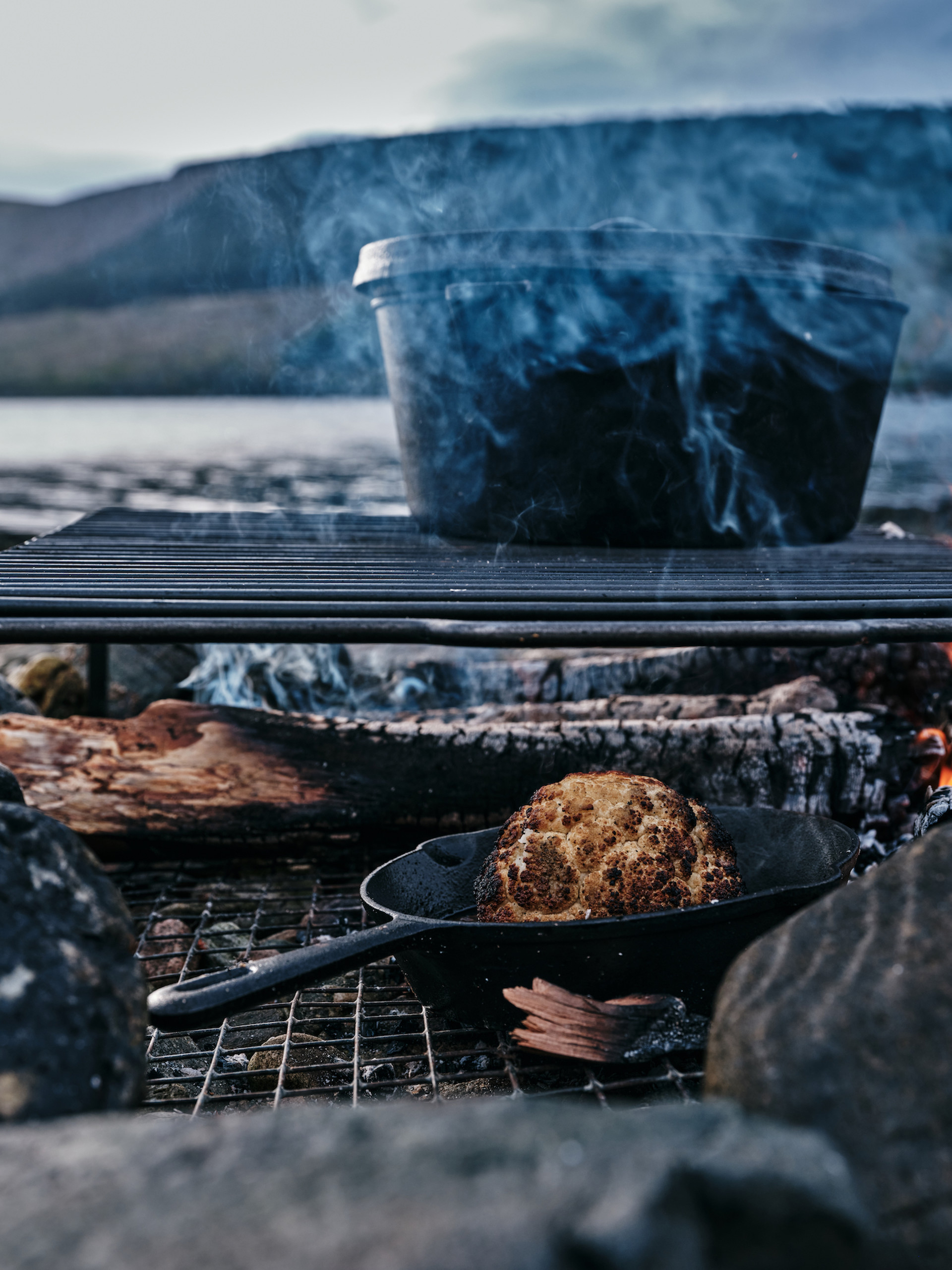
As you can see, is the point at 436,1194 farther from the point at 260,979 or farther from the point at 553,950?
the point at 553,950

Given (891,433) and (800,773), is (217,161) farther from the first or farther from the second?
(891,433)

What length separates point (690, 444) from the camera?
2.46m

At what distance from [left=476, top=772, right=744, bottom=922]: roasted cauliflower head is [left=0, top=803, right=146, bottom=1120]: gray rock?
68 centimetres

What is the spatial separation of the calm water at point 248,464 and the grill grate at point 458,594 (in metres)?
1.42

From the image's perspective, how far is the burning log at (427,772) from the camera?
246cm

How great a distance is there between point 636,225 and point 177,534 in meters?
1.52

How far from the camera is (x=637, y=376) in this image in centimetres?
241

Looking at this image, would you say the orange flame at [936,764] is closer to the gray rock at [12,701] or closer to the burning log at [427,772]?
the burning log at [427,772]

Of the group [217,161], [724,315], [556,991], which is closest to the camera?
[556,991]

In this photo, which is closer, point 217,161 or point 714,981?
point 714,981

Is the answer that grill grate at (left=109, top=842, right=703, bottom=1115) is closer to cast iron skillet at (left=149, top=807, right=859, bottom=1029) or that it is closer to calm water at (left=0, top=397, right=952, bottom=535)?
cast iron skillet at (left=149, top=807, right=859, bottom=1029)

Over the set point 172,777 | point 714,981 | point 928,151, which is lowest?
point 172,777

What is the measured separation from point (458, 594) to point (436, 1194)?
1.20 m

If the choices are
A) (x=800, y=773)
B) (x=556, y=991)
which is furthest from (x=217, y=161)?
(x=556, y=991)
